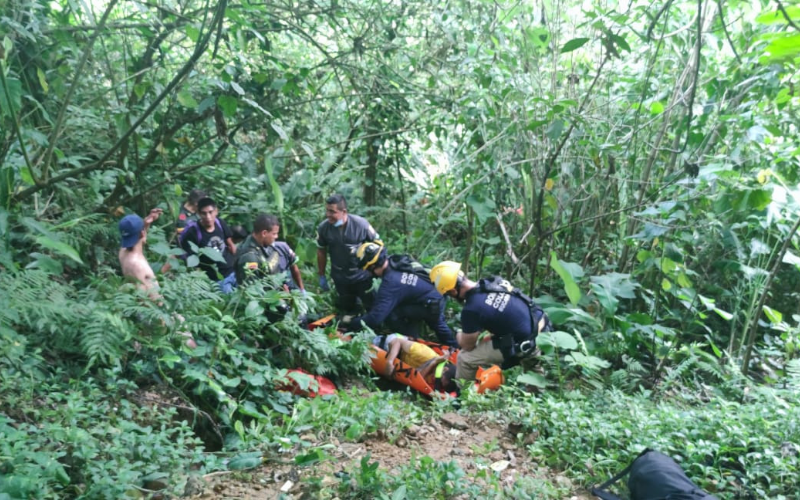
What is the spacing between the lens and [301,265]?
869cm

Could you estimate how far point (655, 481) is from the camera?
3.31m

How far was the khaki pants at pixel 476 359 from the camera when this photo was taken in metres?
5.97

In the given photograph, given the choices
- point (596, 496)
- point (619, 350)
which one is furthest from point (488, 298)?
point (596, 496)

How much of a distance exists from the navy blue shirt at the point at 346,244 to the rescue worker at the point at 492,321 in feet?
5.25

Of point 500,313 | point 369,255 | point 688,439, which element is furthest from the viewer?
point 369,255

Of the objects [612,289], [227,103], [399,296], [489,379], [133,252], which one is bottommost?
[489,379]

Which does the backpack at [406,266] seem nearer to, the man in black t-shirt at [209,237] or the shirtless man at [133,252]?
the man in black t-shirt at [209,237]

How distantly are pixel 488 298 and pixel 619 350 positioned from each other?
4.76ft

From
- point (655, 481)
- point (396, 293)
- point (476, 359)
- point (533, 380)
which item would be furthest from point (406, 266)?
point (655, 481)

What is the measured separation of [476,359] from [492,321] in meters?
0.49

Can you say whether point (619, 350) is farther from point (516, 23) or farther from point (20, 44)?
point (20, 44)

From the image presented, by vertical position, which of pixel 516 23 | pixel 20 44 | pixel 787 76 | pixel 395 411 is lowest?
pixel 395 411

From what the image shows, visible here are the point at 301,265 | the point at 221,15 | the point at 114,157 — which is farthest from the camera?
the point at 301,265

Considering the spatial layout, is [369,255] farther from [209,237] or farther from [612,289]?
[612,289]
